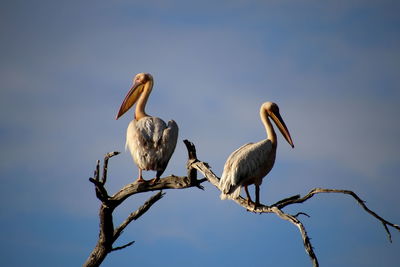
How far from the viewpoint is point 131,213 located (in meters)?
10.8

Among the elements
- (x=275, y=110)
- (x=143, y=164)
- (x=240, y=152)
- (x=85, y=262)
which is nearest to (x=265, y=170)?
(x=240, y=152)

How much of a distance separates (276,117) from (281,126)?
0.16m

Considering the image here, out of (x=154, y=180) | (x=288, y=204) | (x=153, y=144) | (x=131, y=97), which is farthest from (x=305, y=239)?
(x=131, y=97)

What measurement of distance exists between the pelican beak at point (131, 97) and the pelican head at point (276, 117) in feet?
8.63

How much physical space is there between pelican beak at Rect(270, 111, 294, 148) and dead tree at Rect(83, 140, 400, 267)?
4.47ft

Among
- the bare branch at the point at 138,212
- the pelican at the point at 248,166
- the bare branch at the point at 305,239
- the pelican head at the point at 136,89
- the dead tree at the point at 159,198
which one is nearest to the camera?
the bare branch at the point at 305,239

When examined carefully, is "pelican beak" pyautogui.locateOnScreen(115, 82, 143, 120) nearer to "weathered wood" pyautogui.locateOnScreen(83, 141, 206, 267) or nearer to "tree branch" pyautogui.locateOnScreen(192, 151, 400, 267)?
"weathered wood" pyautogui.locateOnScreen(83, 141, 206, 267)

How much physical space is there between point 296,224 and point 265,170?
1.85m

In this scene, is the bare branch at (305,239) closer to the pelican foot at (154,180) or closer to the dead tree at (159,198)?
the dead tree at (159,198)

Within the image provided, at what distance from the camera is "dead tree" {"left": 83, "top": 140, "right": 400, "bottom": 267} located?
8.66 meters

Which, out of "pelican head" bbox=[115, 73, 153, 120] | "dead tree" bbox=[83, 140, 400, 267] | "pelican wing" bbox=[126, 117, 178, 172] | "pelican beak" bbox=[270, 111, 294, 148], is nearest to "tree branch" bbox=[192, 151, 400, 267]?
"dead tree" bbox=[83, 140, 400, 267]

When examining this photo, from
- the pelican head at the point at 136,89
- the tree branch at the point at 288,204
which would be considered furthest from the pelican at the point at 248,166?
the pelican head at the point at 136,89

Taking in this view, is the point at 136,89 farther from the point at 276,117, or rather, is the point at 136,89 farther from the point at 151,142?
the point at 276,117

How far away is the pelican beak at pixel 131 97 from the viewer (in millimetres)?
12359
